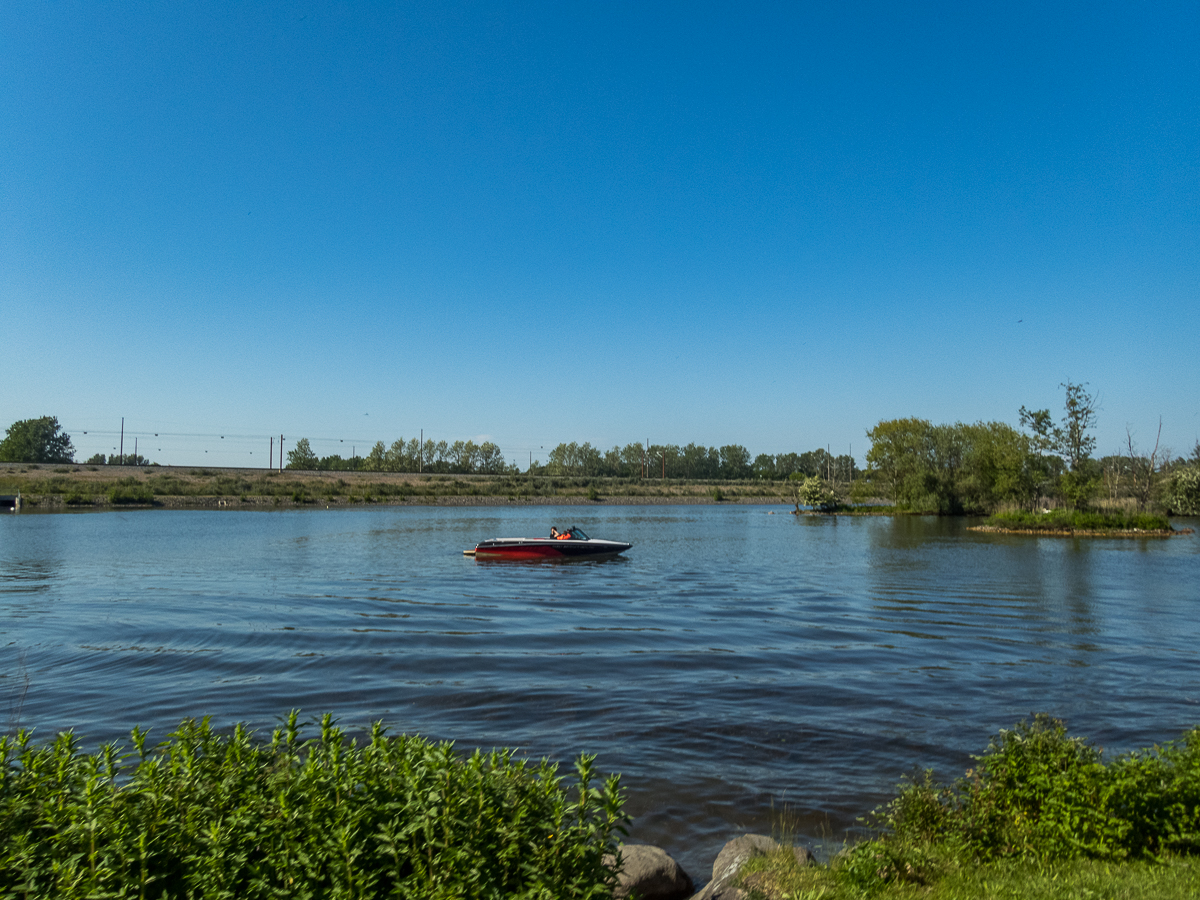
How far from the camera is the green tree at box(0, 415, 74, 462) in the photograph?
11346 centimetres

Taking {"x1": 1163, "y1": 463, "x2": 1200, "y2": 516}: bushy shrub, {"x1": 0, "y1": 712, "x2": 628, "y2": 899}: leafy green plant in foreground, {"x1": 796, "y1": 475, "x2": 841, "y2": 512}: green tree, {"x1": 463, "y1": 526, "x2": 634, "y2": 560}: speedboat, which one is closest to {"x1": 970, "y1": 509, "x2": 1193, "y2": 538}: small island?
{"x1": 1163, "y1": 463, "x2": 1200, "y2": 516}: bushy shrub

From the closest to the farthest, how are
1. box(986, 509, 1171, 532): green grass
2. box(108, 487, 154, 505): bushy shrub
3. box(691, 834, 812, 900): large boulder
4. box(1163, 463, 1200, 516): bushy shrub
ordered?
box(691, 834, 812, 900): large boulder
box(986, 509, 1171, 532): green grass
box(1163, 463, 1200, 516): bushy shrub
box(108, 487, 154, 505): bushy shrub

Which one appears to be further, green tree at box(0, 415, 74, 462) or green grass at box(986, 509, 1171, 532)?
green tree at box(0, 415, 74, 462)

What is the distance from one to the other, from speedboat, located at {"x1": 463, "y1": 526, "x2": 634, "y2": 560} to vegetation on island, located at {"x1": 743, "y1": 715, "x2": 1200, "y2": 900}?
27508 millimetres

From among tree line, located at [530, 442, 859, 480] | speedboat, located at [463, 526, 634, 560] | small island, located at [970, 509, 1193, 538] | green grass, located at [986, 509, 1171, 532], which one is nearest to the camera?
speedboat, located at [463, 526, 634, 560]

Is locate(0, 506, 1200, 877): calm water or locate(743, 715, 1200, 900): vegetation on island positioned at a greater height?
locate(743, 715, 1200, 900): vegetation on island

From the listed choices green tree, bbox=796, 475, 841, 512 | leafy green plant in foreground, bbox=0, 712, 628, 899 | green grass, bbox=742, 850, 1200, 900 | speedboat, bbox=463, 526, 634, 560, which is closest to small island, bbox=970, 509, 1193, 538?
green tree, bbox=796, 475, 841, 512

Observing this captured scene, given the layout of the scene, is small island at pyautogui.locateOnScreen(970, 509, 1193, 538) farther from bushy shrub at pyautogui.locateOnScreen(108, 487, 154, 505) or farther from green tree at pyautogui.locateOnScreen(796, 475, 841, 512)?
bushy shrub at pyautogui.locateOnScreen(108, 487, 154, 505)

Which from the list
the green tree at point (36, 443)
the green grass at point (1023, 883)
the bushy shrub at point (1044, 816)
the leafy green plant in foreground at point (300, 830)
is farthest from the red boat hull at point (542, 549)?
the green tree at point (36, 443)

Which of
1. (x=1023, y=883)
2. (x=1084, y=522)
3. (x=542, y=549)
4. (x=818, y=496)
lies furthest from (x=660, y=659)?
(x=818, y=496)

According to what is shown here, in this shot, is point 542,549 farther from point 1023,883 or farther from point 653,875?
point 1023,883

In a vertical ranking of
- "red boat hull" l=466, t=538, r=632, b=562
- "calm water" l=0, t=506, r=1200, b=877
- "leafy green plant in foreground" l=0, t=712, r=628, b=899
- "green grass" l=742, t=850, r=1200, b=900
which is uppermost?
"leafy green plant in foreground" l=0, t=712, r=628, b=899

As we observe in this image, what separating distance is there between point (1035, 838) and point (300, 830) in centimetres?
525

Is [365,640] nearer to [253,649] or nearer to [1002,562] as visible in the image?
[253,649]
